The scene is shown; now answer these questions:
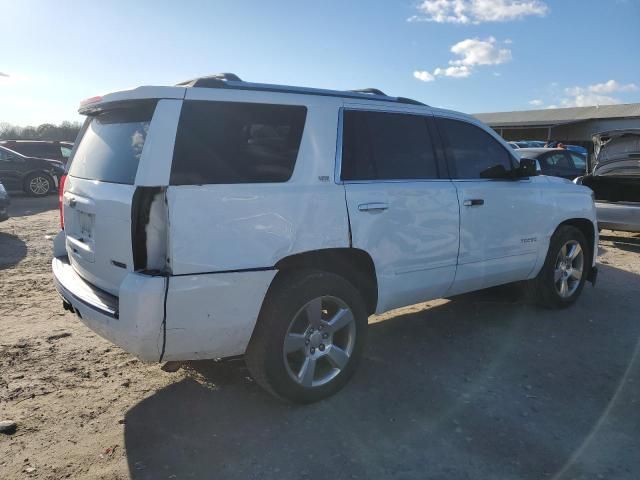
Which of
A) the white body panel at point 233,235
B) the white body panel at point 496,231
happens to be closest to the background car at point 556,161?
the white body panel at point 496,231

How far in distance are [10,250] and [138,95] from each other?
6376 millimetres

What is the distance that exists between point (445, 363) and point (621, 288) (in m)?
3.42

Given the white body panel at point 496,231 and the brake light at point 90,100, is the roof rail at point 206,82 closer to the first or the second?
the brake light at point 90,100

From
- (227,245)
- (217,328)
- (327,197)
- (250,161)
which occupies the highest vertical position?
(250,161)

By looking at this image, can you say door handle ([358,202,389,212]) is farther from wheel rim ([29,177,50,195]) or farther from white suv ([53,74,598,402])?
wheel rim ([29,177,50,195])

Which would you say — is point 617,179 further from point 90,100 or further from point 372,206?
point 90,100

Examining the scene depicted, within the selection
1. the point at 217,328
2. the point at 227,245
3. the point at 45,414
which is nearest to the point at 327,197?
the point at 227,245

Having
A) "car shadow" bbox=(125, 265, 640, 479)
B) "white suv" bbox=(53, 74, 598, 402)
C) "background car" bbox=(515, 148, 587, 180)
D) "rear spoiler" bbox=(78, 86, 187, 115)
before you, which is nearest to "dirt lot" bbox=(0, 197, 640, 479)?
"car shadow" bbox=(125, 265, 640, 479)

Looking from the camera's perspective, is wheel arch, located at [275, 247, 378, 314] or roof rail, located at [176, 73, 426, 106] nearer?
roof rail, located at [176, 73, 426, 106]

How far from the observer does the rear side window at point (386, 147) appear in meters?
3.48

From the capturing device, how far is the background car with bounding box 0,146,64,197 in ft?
49.9

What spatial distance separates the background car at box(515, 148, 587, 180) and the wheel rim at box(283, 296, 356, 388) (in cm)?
951

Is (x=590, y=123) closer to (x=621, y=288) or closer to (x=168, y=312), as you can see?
(x=621, y=288)

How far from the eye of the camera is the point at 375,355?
13.7 feet
